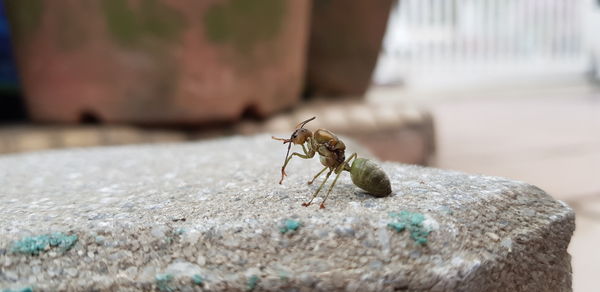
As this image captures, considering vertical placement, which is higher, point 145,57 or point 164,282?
point 145,57

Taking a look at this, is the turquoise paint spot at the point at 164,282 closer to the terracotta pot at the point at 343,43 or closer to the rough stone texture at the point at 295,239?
the rough stone texture at the point at 295,239

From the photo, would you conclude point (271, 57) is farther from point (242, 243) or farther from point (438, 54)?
point (438, 54)

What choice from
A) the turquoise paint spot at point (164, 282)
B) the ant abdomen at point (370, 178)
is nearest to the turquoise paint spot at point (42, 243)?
the turquoise paint spot at point (164, 282)

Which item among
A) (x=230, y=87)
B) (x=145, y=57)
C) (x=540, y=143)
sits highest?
(x=145, y=57)

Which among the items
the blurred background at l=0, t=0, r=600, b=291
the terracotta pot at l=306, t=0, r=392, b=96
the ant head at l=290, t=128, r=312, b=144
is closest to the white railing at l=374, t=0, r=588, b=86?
the blurred background at l=0, t=0, r=600, b=291

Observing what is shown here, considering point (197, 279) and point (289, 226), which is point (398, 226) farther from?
point (197, 279)

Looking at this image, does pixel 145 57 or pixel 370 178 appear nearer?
pixel 370 178

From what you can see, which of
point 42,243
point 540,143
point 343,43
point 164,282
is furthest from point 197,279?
point 540,143
